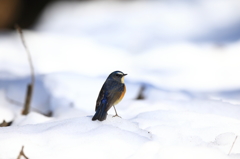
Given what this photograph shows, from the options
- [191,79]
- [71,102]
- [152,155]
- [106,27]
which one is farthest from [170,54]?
[152,155]

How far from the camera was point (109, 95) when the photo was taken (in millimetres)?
3129

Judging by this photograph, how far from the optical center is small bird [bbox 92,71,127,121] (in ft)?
9.52

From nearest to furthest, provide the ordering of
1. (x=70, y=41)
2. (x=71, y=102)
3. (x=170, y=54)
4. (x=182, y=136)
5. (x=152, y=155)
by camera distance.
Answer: (x=152, y=155)
(x=182, y=136)
(x=71, y=102)
(x=170, y=54)
(x=70, y=41)

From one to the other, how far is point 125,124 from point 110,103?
344 mm

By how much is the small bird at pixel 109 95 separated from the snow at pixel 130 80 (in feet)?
0.39

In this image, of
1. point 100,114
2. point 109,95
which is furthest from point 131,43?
point 100,114

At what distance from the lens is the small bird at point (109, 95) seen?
2902 millimetres

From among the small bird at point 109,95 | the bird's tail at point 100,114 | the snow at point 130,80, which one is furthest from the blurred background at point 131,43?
the bird's tail at point 100,114

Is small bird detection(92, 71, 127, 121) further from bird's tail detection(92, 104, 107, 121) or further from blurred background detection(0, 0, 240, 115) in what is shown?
blurred background detection(0, 0, 240, 115)

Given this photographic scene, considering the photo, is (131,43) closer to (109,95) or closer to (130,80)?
(130,80)

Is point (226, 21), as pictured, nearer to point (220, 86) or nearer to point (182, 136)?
point (220, 86)

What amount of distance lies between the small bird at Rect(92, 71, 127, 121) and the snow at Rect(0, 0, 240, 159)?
4.7 inches

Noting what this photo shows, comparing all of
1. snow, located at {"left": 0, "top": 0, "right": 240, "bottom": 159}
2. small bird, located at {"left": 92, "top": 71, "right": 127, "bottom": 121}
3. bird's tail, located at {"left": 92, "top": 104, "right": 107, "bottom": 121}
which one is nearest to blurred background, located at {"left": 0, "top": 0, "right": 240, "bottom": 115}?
snow, located at {"left": 0, "top": 0, "right": 240, "bottom": 159}

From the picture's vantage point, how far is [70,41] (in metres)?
7.58
